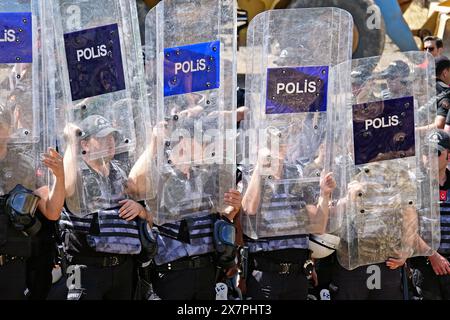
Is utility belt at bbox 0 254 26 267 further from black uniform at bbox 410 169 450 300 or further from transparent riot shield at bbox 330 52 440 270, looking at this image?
black uniform at bbox 410 169 450 300

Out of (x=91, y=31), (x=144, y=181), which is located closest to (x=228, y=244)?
(x=144, y=181)

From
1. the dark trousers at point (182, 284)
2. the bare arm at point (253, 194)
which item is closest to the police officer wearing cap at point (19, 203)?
the dark trousers at point (182, 284)

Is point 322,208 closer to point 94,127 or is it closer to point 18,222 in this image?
point 94,127

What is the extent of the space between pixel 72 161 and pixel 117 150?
0.25 m

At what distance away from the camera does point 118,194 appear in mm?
5016

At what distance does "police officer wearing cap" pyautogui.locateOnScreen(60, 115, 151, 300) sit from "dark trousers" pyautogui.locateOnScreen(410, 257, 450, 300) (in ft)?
6.21

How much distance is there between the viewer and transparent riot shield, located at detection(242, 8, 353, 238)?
507 centimetres

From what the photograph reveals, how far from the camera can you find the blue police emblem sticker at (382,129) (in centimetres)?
520

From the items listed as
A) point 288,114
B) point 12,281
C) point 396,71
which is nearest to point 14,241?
point 12,281

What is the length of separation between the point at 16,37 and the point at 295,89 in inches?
57.5

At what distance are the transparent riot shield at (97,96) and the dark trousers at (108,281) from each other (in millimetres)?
331

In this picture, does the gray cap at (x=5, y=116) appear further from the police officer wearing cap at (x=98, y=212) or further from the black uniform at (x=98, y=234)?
the black uniform at (x=98, y=234)

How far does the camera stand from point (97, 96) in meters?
4.87
